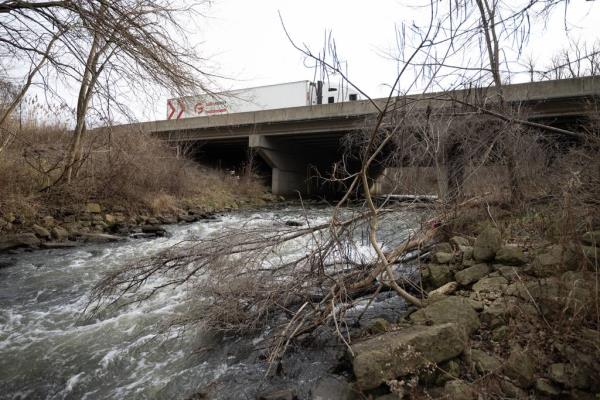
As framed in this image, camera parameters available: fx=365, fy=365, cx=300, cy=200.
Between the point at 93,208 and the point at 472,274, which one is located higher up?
the point at 93,208

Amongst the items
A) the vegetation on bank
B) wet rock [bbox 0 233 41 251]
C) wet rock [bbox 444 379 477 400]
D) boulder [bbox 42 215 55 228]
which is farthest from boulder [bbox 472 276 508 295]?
boulder [bbox 42 215 55 228]

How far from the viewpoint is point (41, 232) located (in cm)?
792

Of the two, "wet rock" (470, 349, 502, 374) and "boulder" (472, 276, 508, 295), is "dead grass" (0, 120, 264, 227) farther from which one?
"wet rock" (470, 349, 502, 374)

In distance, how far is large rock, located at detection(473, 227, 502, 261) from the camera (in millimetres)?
3750

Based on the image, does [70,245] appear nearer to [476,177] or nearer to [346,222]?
[346,222]

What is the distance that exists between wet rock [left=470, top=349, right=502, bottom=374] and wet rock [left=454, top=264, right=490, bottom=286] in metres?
1.11

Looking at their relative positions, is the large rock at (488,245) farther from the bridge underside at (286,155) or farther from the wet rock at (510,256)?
the bridge underside at (286,155)

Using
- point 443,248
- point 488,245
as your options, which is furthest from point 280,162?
point 488,245

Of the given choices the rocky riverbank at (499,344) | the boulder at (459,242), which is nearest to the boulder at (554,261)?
the rocky riverbank at (499,344)

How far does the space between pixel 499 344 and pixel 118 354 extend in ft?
11.0

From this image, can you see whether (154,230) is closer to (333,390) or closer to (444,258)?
(444,258)

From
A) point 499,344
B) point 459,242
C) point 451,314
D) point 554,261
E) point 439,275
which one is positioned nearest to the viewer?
point 499,344

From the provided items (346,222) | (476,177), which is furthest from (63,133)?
(476,177)

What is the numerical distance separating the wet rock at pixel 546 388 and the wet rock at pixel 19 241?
8.58 meters
